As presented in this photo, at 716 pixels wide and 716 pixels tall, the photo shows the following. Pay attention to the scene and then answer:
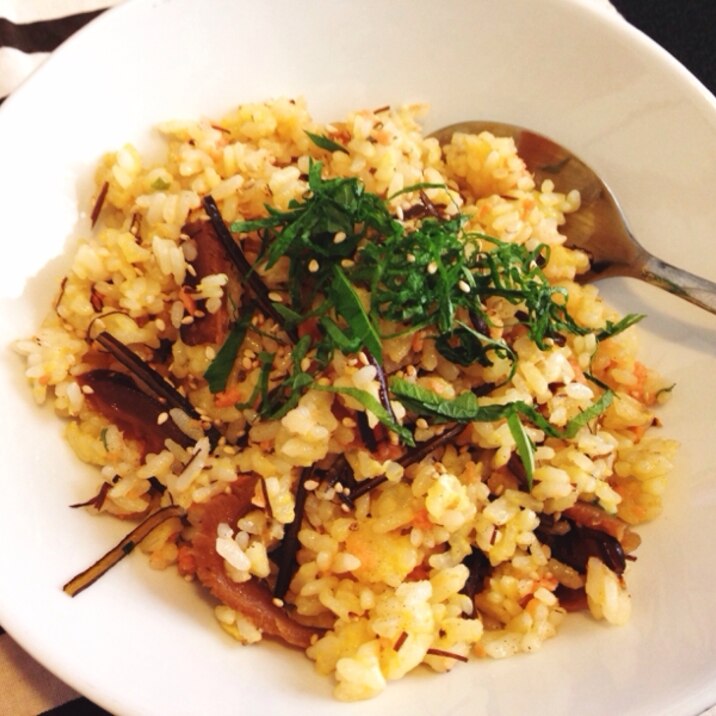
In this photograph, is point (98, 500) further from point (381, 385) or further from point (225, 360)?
point (381, 385)

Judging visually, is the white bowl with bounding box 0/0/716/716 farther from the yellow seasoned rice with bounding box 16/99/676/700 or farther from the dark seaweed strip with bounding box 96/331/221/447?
the dark seaweed strip with bounding box 96/331/221/447

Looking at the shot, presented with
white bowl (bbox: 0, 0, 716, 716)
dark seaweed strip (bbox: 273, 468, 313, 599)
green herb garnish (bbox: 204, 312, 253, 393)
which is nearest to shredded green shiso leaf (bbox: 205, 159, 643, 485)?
green herb garnish (bbox: 204, 312, 253, 393)

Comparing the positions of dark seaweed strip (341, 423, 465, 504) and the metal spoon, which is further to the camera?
the metal spoon

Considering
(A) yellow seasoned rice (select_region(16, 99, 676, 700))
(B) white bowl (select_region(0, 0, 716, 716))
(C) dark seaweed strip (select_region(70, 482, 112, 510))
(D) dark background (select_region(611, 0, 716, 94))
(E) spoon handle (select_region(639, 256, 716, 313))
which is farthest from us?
(D) dark background (select_region(611, 0, 716, 94))

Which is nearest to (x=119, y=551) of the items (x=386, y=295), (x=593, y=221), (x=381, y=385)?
(x=381, y=385)

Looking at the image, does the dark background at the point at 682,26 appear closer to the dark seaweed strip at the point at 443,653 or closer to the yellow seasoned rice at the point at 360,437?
the yellow seasoned rice at the point at 360,437

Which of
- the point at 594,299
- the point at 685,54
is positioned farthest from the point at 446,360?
the point at 685,54

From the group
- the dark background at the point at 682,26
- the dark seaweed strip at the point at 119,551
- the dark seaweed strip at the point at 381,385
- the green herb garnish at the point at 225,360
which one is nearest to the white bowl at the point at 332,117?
the dark seaweed strip at the point at 119,551

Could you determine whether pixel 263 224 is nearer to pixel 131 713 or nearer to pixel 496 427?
pixel 496 427
